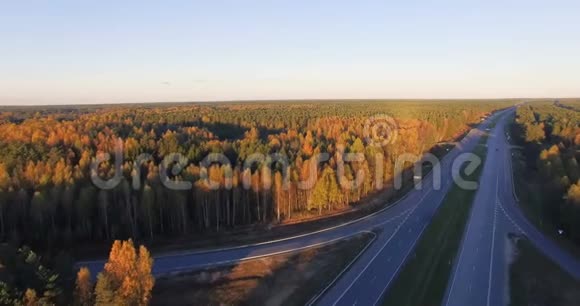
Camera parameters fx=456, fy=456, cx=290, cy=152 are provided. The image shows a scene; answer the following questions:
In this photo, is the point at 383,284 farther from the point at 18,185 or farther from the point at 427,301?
the point at 18,185

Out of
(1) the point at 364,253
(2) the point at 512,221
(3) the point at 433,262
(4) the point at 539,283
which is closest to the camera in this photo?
(4) the point at 539,283

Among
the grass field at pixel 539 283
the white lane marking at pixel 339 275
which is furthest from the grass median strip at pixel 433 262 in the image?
the grass field at pixel 539 283

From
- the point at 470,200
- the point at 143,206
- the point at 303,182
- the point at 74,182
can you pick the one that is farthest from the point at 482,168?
the point at 74,182

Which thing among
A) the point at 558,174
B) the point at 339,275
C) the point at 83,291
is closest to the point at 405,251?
the point at 339,275

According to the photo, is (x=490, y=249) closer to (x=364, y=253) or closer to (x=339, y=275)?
(x=364, y=253)

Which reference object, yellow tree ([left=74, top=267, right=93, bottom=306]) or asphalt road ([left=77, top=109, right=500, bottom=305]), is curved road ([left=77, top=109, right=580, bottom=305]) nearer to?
asphalt road ([left=77, top=109, right=500, bottom=305])

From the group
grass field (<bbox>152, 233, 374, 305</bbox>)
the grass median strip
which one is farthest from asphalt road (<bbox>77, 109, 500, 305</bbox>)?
grass field (<bbox>152, 233, 374, 305</bbox>)
